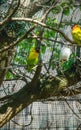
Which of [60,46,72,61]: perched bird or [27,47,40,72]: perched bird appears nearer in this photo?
[27,47,40,72]: perched bird

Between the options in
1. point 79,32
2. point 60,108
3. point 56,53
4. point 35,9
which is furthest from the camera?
point 60,108

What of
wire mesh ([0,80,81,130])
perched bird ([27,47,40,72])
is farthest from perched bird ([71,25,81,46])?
wire mesh ([0,80,81,130])

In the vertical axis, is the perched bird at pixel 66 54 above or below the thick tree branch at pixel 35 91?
above

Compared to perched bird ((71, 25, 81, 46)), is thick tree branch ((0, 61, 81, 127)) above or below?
below

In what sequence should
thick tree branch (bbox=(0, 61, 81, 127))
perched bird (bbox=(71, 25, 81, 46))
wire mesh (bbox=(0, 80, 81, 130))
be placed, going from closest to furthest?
perched bird (bbox=(71, 25, 81, 46)) → thick tree branch (bbox=(0, 61, 81, 127)) → wire mesh (bbox=(0, 80, 81, 130))

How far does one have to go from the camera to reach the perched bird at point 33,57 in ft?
7.75

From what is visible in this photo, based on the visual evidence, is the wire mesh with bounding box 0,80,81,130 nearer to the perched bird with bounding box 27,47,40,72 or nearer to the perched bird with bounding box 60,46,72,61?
the perched bird with bounding box 60,46,72,61

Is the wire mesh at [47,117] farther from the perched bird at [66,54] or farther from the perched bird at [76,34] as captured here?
the perched bird at [76,34]

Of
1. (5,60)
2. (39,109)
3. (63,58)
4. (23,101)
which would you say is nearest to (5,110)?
(23,101)

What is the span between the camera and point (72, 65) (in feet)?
8.91

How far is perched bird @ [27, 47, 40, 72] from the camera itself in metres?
2.36

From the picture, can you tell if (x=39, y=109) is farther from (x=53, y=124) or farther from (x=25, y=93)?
(x=25, y=93)

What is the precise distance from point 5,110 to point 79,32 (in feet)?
2.46

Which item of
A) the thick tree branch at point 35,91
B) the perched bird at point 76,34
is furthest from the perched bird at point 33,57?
the perched bird at point 76,34
